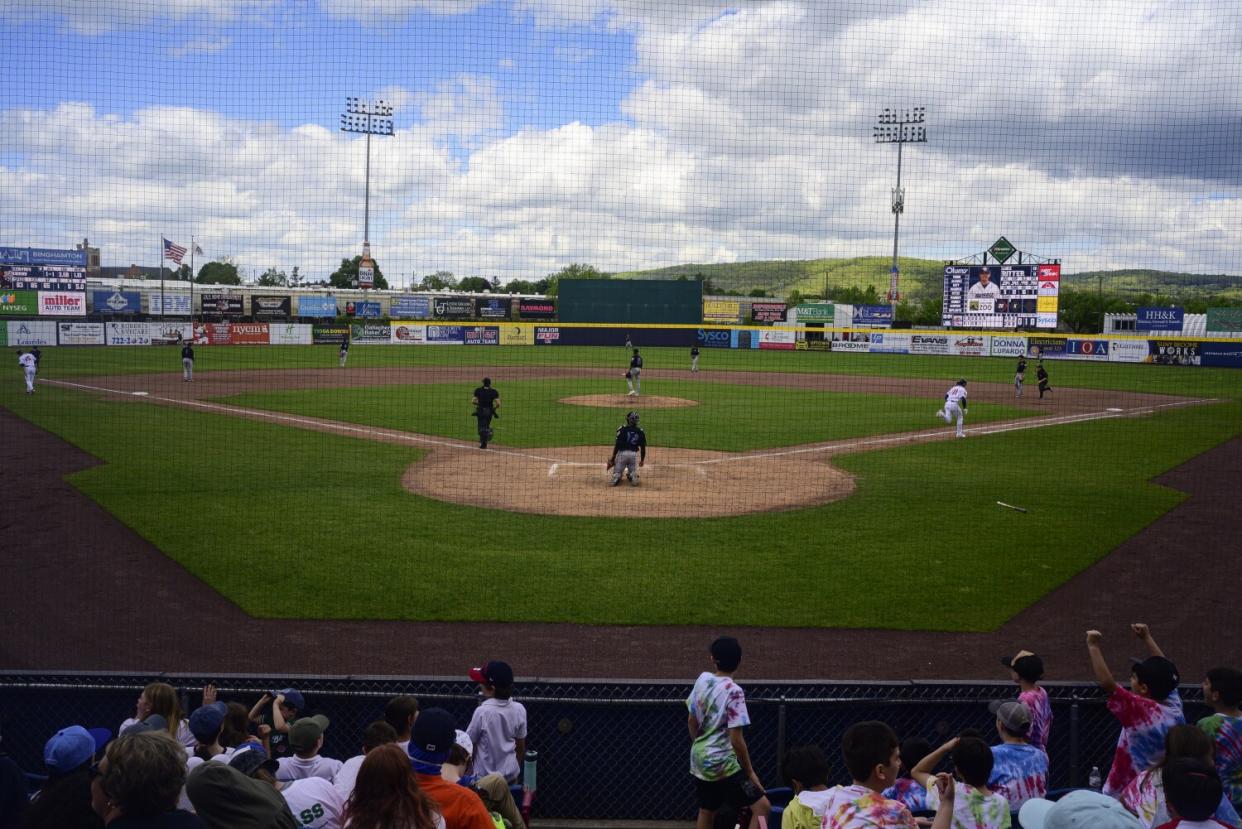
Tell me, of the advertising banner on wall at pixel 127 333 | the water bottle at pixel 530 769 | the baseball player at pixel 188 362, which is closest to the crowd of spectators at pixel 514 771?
the water bottle at pixel 530 769

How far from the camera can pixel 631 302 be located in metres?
66.4

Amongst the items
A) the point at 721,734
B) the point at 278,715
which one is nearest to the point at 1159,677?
the point at 721,734

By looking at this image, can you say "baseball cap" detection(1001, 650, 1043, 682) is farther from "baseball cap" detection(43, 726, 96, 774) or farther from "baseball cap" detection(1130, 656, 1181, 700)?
"baseball cap" detection(43, 726, 96, 774)

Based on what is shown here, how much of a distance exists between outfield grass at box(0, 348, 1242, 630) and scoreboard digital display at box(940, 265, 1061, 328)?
29.3 meters

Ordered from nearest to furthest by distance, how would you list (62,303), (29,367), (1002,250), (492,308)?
(29,367) → (1002,250) → (62,303) → (492,308)

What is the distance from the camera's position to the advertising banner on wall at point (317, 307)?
68375mm

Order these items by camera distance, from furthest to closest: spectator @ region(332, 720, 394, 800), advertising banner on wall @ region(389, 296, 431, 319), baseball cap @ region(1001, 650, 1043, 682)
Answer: advertising banner on wall @ region(389, 296, 431, 319) → baseball cap @ region(1001, 650, 1043, 682) → spectator @ region(332, 720, 394, 800)

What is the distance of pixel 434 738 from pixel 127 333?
5943 centimetres

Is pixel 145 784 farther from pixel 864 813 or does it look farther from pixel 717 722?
pixel 717 722

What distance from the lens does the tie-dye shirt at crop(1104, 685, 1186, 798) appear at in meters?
5.13

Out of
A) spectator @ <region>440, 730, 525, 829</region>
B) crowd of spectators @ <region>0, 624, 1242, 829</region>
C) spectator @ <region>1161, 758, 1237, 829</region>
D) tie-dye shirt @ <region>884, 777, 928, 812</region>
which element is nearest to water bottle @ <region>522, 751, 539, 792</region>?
crowd of spectators @ <region>0, 624, 1242, 829</region>

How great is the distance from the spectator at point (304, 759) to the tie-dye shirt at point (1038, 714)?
12.3 feet

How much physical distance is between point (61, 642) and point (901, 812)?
919 centimetres

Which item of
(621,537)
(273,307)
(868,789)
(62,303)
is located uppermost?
(273,307)
